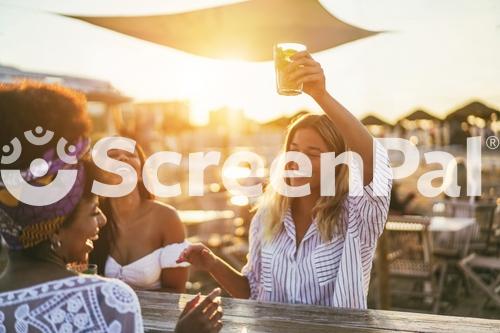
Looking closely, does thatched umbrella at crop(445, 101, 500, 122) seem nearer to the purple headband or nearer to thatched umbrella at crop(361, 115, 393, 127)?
thatched umbrella at crop(361, 115, 393, 127)

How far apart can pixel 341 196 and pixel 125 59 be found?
3.28m

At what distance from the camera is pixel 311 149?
2326 millimetres

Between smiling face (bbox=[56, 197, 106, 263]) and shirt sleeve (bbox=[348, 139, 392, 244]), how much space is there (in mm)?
1003

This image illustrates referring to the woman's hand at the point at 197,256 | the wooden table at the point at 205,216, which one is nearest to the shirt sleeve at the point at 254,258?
the woman's hand at the point at 197,256

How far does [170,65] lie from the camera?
4.85 metres

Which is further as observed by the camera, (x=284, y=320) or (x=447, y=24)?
(x=447, y=24)

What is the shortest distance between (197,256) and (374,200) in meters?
0.86

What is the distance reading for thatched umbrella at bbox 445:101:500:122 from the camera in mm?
6953

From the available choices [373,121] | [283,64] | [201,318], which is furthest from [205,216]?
[201,318]

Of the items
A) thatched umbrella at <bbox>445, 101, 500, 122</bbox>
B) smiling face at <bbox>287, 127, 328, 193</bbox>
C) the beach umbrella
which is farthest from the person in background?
the beach umbrella

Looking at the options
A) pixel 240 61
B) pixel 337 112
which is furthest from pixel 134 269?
pixel 240 61

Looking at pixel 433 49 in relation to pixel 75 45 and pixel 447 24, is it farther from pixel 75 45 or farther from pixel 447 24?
pixel 75 45

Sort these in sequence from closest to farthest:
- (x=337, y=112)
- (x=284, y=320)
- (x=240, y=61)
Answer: (x=337, y=112) → (x=284, y=320) → (x=240, y=61)

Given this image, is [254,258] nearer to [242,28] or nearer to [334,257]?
[334,257]
